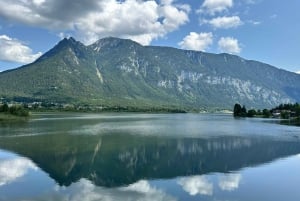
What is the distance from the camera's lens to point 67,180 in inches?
1320

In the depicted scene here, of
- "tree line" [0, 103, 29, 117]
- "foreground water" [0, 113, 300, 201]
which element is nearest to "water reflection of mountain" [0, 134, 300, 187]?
"foreground water" [0, 113, 300, 201]

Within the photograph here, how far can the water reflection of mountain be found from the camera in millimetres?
36344

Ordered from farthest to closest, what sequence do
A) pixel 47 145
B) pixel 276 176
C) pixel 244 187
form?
pixel 47 145, pixel 276 176, pixel 244 187

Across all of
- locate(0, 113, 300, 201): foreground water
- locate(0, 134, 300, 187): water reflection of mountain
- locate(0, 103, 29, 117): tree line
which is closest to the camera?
locate(0, 113, 300, 201): foreground water

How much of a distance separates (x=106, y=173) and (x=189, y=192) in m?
10.8

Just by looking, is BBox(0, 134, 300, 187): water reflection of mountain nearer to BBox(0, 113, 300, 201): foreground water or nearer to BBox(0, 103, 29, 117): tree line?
BBox(0, 113, 300, 201): foreground water

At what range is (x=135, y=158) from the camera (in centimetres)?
4609

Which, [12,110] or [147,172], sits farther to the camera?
[12,110]

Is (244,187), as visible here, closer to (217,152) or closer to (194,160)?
(194,160)

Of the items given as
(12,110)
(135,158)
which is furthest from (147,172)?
(12,110)

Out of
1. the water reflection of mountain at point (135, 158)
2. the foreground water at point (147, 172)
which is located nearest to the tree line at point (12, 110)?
the water reflection of mountain at point (135, 158)

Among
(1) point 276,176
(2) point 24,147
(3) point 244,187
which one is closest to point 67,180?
(3) point 244,187

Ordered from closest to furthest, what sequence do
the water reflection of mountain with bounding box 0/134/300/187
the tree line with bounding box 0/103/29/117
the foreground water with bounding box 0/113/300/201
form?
the foreground water with bounding box 0/113/300/201, the water reflection of mountain with bounding box 0/134/300/187, the tree line with bounding box 0/103/29/117

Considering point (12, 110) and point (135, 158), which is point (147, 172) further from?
point (12, 110)
